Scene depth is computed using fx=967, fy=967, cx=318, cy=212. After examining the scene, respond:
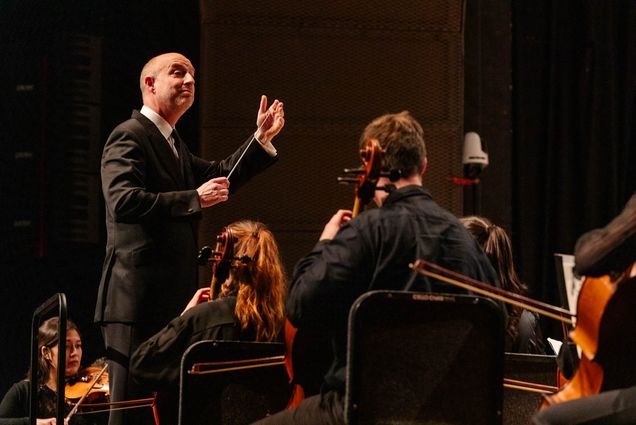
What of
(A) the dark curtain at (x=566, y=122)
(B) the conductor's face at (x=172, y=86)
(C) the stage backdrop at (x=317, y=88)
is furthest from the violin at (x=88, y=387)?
(A) the dark curtain at (x=566, y=122)

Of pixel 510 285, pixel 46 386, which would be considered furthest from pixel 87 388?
pixel 510 285

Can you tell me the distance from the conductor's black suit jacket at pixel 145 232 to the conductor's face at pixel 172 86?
12 centimetres

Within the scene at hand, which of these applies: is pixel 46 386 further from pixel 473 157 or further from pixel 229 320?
pixel 473 157

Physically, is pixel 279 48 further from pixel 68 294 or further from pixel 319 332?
pixel 319 332

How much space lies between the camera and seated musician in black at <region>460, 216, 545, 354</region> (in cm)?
363

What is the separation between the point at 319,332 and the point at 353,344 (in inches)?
15.2

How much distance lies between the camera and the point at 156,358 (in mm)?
3162

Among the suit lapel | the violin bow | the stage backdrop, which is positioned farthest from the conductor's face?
the violin bow

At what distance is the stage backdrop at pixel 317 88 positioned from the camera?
17.2ft

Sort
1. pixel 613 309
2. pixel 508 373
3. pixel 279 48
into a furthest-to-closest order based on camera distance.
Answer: pixel 279 48 → pixel 508 373 → pixel 613 309

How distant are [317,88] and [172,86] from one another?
158cm

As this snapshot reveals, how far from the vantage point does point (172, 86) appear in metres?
3.85

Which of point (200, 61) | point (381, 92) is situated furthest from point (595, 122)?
point (200, 61)

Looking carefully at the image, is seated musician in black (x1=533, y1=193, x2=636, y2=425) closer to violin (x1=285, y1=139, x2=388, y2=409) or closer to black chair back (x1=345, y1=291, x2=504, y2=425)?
black chair back (x1=345, y1=291, x2=504, y2=425)
